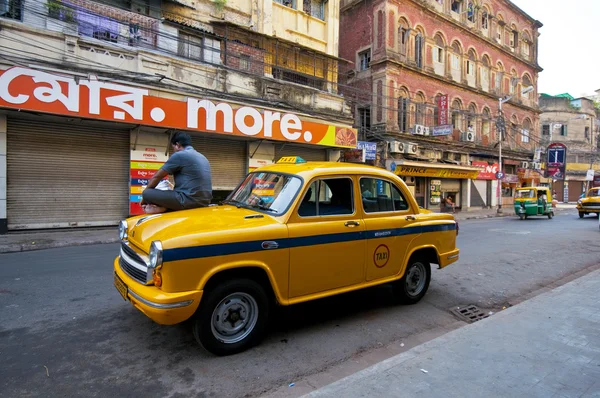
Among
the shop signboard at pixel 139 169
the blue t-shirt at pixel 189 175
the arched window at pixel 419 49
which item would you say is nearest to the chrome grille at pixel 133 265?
the blue t-shirt at pixel 189 175

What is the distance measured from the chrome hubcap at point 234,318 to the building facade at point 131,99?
33.5 ft

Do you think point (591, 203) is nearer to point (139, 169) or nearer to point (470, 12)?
point (470, 12)

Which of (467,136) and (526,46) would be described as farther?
(526,46)

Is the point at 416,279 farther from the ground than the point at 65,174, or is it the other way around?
the point at 65,174

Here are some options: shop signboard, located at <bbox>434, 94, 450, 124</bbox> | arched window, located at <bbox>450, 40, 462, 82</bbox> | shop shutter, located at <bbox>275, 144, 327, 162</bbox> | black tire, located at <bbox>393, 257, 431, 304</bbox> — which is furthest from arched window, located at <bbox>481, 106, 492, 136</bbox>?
black tire, located at <bbox>393, 257, 431, 304</bbox>

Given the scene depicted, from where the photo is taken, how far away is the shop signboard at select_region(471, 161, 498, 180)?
28.2 metres

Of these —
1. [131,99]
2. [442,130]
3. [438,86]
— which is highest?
[438,86]

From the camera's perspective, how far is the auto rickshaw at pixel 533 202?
20.4m

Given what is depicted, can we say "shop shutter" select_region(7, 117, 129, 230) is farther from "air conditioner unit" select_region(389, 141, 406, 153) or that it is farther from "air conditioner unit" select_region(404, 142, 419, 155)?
A: "air conditioner unit" select_region(404, 142, 419, 155)

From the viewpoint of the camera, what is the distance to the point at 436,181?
2498 cm

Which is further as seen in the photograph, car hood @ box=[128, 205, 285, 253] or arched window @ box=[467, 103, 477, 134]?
arched window @ box=[467, 103, 477, 134]

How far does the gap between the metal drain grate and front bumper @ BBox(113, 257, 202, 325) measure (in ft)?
11.4

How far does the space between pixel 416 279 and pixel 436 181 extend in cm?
2162

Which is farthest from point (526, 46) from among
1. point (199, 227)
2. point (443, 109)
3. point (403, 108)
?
point (199, 227)
